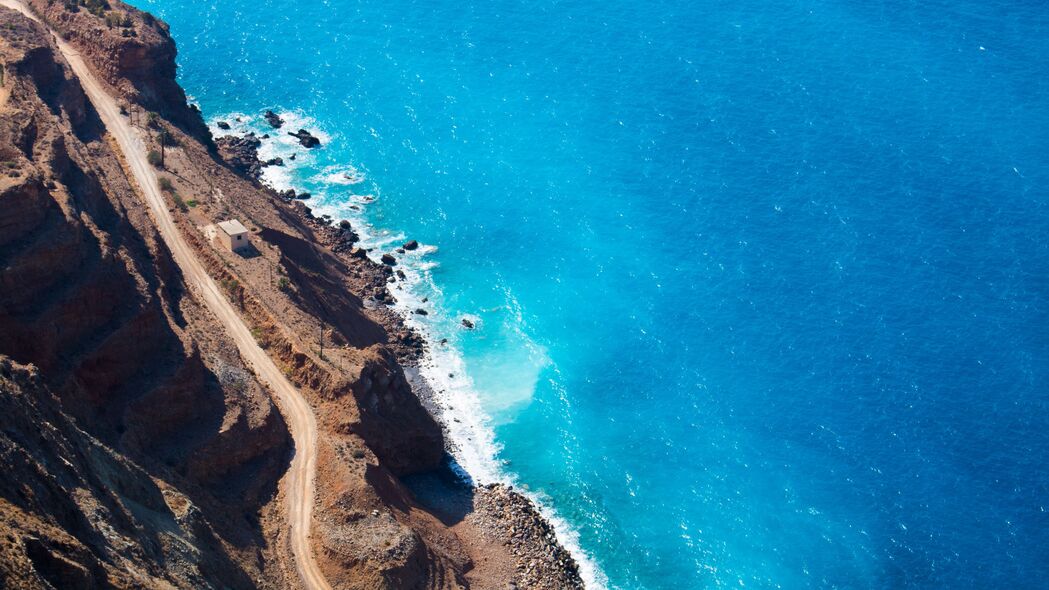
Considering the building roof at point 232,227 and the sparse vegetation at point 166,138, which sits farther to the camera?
the sparse vegetation at point 166,138

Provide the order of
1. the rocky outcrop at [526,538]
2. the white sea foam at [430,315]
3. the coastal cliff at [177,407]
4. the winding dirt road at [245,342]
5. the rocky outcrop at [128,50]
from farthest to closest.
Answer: the rocky outcrop at [128,50] → the white sea foam at [430,315] → the rocky outcrop at [526,538] → the winding dirt road at [245,342] → the coastal cliff at [177,407]

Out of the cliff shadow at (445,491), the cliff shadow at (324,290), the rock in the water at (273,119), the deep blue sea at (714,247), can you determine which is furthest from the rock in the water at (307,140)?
the cliff shadow at (445,491)

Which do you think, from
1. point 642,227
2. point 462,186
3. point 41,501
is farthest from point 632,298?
point 41,501

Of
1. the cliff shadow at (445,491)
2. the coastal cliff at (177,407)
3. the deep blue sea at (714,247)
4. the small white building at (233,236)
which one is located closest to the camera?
the coastal cliff at (177,407)

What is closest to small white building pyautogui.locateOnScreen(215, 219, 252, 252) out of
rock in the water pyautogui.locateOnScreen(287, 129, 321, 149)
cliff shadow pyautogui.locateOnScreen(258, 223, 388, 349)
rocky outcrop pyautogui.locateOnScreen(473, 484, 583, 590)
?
cliff shadow pyautogui.locateOnScreen(258, 223, 388, 349)

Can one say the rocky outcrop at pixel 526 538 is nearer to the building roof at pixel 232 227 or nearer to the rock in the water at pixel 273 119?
the building roof at pixel 232 227

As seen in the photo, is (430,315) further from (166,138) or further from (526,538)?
(526,538)

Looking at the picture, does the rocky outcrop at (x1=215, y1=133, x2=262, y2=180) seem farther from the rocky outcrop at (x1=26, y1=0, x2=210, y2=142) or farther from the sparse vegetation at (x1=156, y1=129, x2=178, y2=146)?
the sparse vegetation at (x1=156, y1=129, x2=178, y2=146)

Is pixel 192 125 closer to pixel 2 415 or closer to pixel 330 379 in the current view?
pixel 330 379
